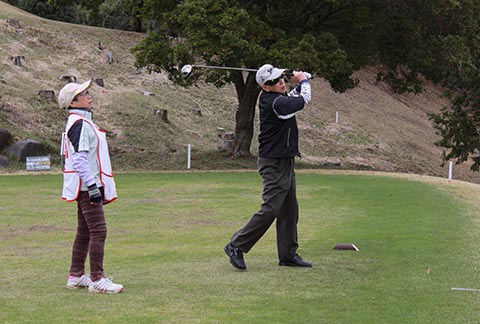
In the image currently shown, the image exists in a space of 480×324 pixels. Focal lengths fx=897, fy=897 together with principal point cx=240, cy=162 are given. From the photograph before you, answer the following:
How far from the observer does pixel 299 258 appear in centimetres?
1038

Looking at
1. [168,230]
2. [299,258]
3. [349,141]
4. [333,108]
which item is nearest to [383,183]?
[168,230]

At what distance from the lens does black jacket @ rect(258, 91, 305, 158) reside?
9891 millimetres

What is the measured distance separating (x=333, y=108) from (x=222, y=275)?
153 feet

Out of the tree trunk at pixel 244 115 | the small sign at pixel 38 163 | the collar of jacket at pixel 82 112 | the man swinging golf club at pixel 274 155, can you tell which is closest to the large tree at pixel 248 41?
the tree trunk at pixel 244 115

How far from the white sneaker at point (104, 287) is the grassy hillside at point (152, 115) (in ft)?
73.6

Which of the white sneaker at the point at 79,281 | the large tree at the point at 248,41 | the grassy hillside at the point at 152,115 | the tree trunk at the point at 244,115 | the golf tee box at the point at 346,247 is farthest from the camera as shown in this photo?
the grassy hillside at the point at 152,115

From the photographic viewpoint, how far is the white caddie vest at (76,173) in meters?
8.58

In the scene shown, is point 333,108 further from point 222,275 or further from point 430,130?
point 222,275

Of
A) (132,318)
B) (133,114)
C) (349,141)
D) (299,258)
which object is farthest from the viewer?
(349,141)

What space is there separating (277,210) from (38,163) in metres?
19.2

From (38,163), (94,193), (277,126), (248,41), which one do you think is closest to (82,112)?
(94,193)

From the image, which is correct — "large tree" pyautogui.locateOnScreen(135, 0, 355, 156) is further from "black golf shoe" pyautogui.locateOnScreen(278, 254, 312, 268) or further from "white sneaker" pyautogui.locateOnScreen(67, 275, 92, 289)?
"white sneaker" pyautogui.locateOnScreen(67, 275, 92, 289)

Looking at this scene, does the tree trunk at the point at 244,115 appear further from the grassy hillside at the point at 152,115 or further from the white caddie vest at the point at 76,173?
the white caddie vest at the point at 76,173

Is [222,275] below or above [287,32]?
below
